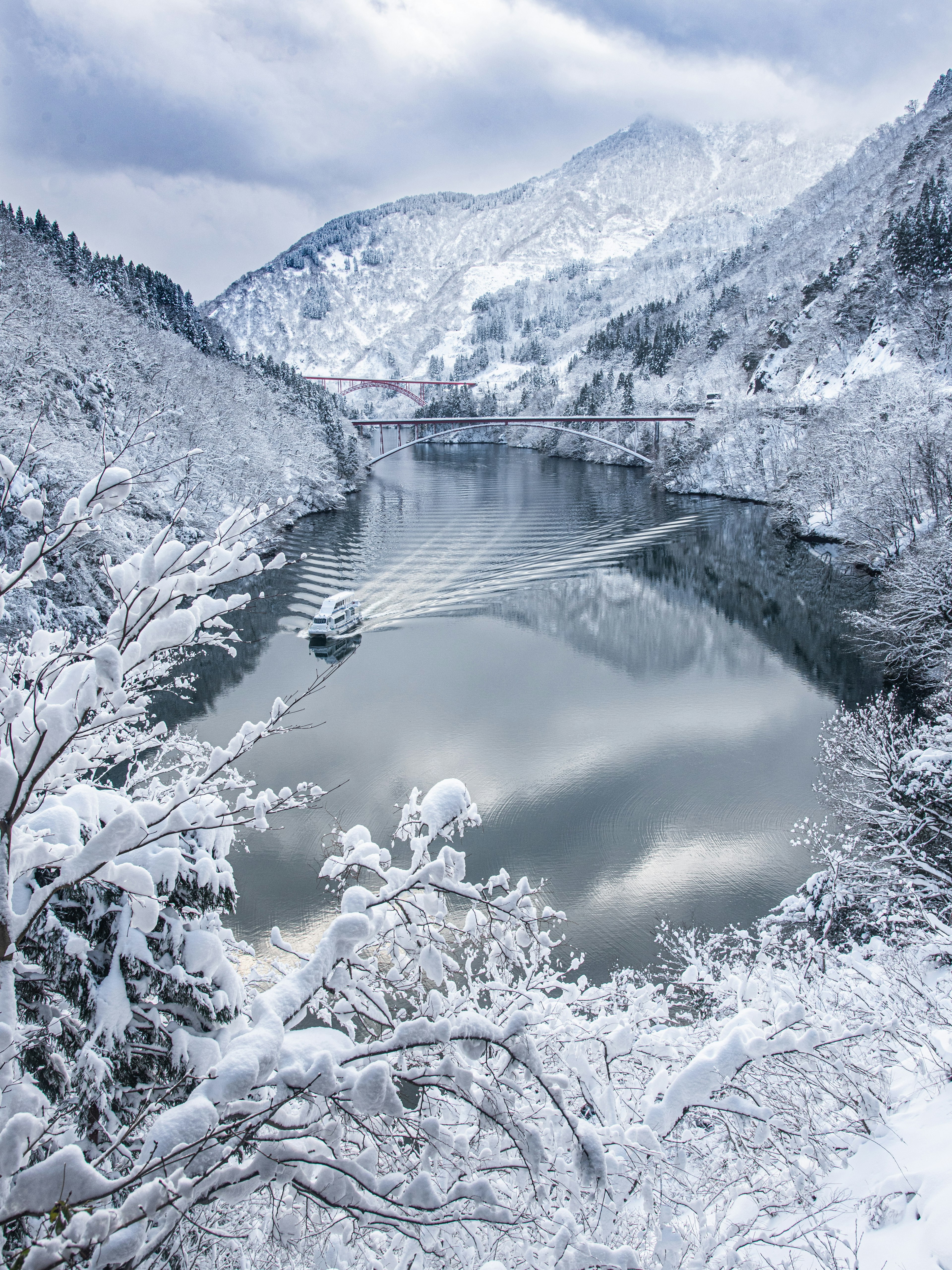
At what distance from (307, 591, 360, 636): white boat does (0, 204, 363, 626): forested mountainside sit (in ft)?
15.6

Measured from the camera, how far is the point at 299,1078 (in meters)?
2.16

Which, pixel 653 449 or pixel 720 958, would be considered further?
pixel 653 449

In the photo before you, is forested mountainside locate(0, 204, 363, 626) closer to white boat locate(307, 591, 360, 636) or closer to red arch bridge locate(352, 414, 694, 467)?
white boat locate(307, 591, 360, 636)

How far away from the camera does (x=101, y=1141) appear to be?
251 centimetres

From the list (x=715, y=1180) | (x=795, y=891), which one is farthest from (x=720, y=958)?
(x=715, y=1180)

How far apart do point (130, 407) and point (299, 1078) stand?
130 feet

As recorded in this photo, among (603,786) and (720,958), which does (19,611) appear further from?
(720,958)

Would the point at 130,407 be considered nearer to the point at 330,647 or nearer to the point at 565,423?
the point at 330,647

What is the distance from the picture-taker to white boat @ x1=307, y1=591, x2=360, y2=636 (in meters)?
23.5

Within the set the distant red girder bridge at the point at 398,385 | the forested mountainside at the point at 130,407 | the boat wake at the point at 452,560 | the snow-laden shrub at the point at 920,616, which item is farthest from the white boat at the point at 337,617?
the distant red girder bridge at the point at 398,385

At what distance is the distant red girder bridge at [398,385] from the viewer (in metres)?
118

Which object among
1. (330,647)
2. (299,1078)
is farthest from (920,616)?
(299,1078)

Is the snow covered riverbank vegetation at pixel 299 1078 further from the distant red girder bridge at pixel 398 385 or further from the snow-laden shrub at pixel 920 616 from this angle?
the distant red girder bridge at pixel 398 385

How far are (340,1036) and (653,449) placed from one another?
69.1m
